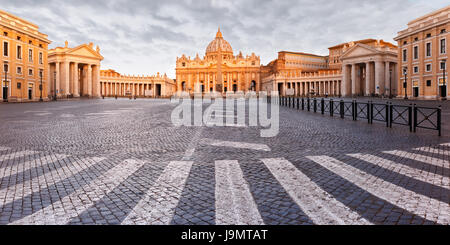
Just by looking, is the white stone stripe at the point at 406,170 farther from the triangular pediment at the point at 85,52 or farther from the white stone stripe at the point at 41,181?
the triangular pediment at the point at 85,52

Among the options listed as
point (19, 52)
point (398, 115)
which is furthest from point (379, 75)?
point (19, 52)

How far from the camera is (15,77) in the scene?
48.8 m

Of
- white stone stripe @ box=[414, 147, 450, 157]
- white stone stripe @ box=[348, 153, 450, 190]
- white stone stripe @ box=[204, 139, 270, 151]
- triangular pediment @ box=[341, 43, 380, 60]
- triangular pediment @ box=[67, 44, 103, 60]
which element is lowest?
white stone stripe @ box=[348, 153, 450, 190]

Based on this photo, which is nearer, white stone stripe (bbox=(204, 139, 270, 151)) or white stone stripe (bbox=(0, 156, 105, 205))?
white stone stripe (bbox=(0, 156, 105, 205))

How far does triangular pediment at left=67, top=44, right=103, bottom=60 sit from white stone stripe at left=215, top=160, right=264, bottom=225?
80.5 metres

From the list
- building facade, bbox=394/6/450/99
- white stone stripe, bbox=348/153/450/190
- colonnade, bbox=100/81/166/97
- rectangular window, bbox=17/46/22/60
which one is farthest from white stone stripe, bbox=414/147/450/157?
colonnade, bbox=100/81/166/97

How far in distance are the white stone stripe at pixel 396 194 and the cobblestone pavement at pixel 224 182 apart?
0.5 inches

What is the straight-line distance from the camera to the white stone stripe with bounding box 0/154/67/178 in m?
5.64

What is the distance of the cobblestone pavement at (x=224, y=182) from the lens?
12.0ft

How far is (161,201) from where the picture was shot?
4.12 m

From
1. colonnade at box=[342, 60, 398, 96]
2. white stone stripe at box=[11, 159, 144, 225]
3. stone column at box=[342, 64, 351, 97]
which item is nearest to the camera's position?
white stone stripe at box=[11, 159, 144, 225]

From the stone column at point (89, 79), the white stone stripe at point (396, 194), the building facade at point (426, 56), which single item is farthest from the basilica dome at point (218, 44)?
the white stone stripe at point (396, 194)

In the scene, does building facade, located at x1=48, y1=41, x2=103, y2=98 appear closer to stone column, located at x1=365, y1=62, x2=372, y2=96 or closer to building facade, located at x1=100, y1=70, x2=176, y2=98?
building facade, located at x1=100, y1=70, x2=176, y2=98

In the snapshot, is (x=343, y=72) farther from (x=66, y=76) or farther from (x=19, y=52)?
(x=19, y=52)
